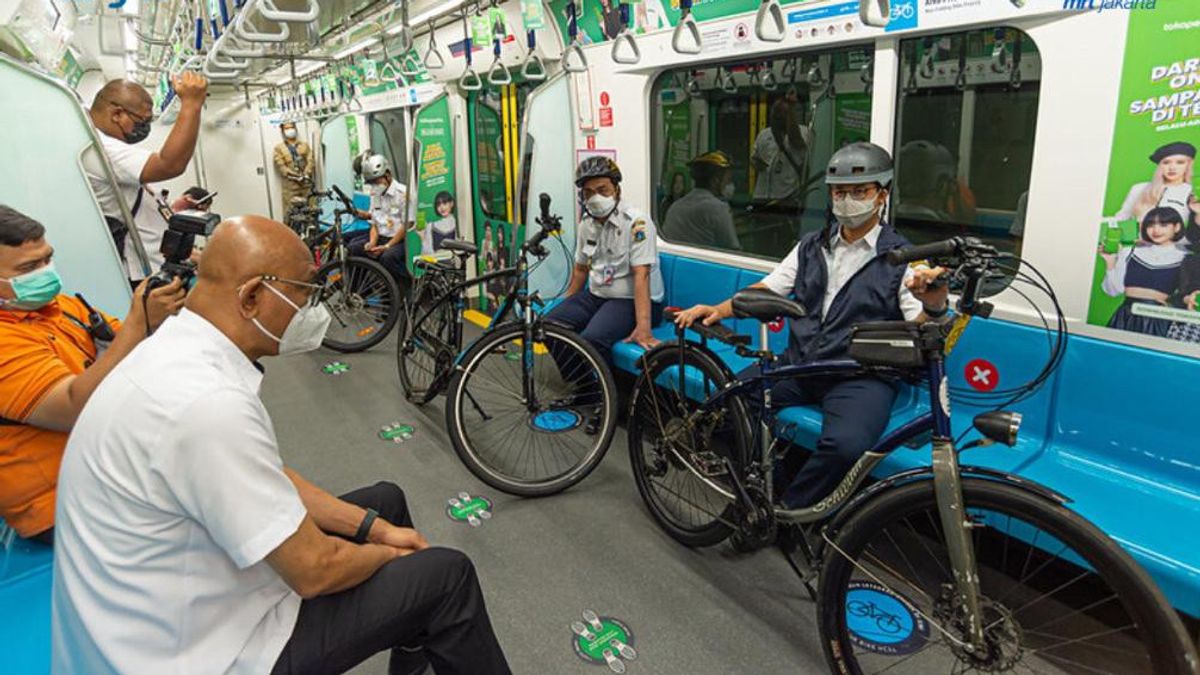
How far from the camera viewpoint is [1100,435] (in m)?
2.32

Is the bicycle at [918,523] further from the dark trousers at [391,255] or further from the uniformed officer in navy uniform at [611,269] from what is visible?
the dark trousers at [391,255]

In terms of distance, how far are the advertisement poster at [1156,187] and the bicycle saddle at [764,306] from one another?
3.59ft

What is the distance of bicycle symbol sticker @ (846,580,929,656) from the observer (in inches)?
86.8

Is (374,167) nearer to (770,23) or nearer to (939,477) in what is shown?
(770,23)

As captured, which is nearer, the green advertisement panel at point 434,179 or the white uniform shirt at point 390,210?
the green advertisement panel at point 434,179

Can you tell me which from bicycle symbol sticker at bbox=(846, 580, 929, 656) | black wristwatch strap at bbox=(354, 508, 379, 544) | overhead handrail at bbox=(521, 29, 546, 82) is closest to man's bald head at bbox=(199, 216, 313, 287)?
black wristwatch strap at bbox=(354, 508, 379, 544)

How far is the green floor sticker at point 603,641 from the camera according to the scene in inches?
86.0

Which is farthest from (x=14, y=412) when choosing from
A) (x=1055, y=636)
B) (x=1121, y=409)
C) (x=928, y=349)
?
(x=1121, y=409)

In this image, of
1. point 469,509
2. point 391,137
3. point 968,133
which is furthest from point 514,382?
point 391,137

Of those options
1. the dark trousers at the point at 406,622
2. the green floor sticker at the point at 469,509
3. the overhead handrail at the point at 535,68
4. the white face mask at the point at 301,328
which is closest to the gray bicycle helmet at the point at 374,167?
the overhead handrail at the point at 535,68

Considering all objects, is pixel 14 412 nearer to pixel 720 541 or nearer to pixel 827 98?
pixel 720 541

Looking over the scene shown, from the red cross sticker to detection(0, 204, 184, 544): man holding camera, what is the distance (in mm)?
2855

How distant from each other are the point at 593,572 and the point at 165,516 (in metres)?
1.73

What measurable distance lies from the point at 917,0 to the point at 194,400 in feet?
9.18
